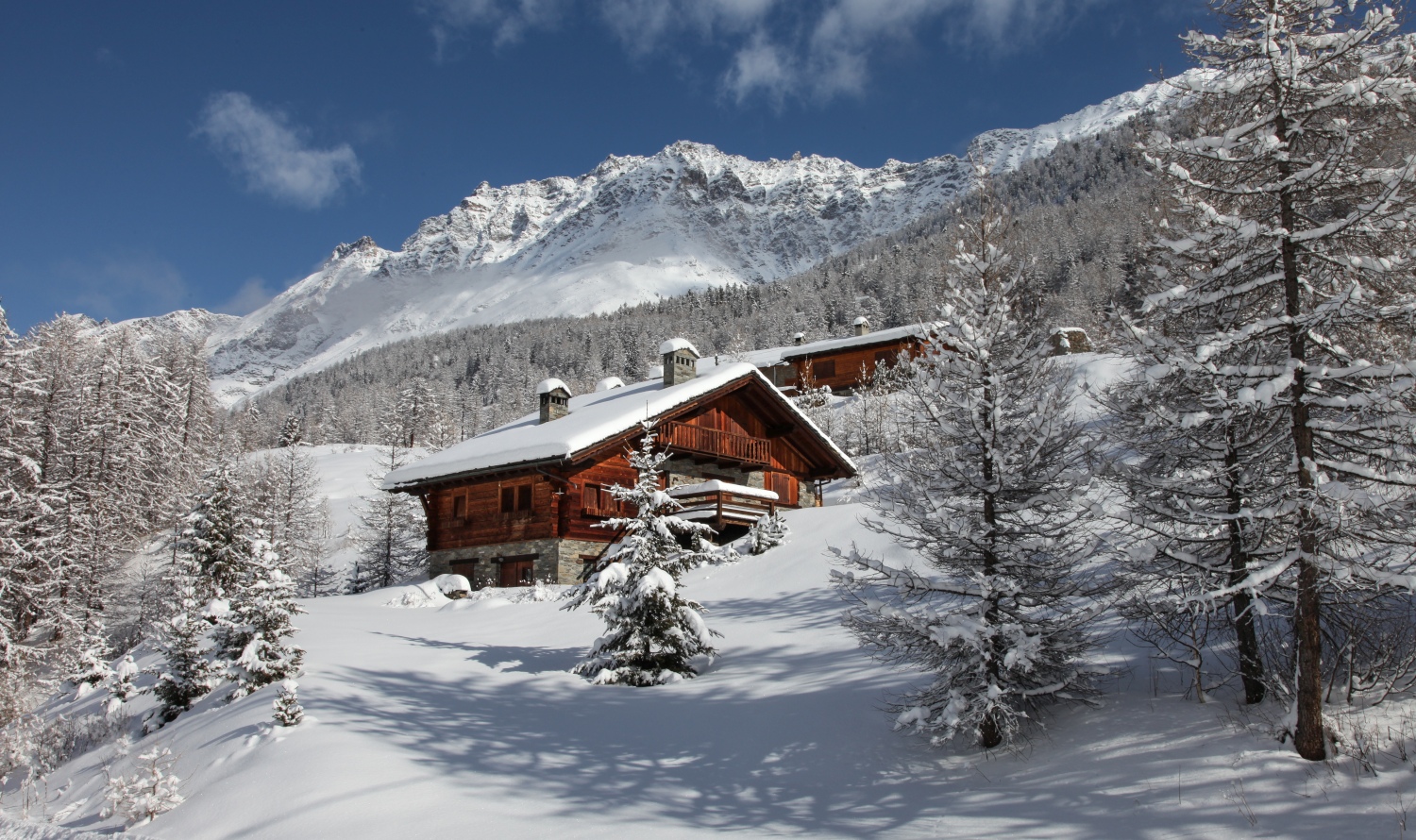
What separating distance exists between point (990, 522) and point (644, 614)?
228 inches

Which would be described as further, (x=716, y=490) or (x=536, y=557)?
(x=536, y=557)

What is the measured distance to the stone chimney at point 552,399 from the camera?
3075 cm

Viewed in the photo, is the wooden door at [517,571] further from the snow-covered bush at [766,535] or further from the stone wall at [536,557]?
the snow-covered bush at [766,535]

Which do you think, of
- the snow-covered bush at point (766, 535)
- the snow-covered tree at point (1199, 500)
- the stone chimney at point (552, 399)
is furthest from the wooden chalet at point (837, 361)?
the snow-covered tree at point (1199, 500)

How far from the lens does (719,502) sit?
25.0 metres

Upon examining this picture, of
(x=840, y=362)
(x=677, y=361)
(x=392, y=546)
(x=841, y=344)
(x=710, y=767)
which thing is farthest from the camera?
(x=840, y=362)

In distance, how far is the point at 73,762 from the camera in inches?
460

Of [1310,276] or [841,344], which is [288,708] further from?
[841,344]

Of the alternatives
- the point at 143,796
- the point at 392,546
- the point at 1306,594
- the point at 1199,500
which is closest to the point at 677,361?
the point at 392,546

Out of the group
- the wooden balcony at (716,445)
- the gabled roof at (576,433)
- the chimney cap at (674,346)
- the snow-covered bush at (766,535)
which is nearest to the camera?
the snow-covered bush at (766,535)

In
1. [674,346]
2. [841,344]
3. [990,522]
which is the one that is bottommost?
[990,522]

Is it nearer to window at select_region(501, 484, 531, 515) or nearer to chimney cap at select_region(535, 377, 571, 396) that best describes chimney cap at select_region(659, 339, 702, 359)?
chimney cap at select_region(535, 377, 571, 396)

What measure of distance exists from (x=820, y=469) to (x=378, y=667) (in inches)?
902

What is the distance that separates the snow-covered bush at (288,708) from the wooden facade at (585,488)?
1406 centimetres
